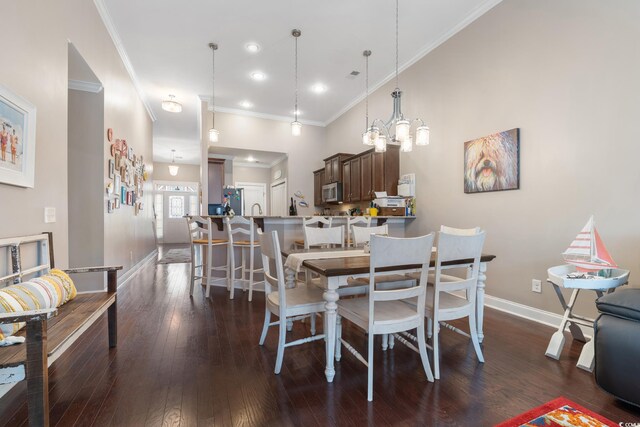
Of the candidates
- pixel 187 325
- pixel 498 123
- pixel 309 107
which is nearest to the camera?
pixel 187 325

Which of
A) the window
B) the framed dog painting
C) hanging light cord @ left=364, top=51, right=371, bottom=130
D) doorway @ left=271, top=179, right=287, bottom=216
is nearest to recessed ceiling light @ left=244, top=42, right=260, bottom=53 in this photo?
hanging light cord @ left=364, top=51, right=371, bottom=130

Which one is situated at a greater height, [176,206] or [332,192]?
[332,192]

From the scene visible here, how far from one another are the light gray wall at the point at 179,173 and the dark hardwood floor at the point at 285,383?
30.3ft

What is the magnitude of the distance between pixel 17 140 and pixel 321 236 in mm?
2346

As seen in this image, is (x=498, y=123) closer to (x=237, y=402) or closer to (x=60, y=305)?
(x=237, y=402)

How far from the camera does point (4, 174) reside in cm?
173

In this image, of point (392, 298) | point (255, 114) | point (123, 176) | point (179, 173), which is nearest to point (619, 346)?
point (392, 298)

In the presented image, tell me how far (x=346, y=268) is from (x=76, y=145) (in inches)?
145

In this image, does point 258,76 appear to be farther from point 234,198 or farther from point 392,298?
point 392,298

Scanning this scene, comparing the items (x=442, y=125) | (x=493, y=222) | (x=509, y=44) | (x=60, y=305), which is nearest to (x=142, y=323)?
(x=60, y=305)

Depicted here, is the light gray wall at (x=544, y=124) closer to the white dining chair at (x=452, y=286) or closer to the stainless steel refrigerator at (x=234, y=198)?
the white dining chair at (x=452, y=286)

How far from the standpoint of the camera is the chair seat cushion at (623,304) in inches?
61.7

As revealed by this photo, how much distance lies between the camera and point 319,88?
5.45 m

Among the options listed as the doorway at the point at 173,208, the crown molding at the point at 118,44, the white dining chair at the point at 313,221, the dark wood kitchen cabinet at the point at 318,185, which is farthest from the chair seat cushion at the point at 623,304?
the doorway at the point at 173,208
